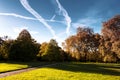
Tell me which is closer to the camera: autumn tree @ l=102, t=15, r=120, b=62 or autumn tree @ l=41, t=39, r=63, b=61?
autumn tree @ l=102, t=15, r=120, b=62

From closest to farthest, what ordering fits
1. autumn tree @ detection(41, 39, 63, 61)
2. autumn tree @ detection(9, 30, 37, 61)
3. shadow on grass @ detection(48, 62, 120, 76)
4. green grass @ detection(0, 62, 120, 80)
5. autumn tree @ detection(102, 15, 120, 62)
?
1. green grass @ detection(0, 62, 120, 80)
2. shadow on grass @ detection(48, 62, 120, 76)
3. autumn tree @ detection(102, 15, 120, 62)
4. autumn tree @ detection(9, 30, 37, 61)
5. autumn tree @ detection(41, 39, 63, 61)

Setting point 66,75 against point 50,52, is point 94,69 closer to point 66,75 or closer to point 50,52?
point 66,75

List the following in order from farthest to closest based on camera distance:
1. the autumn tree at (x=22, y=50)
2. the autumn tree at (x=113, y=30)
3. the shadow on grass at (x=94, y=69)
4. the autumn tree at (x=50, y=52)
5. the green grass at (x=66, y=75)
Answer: the autumn tree at (x=50, y=52) < the autumn tree at (x=22, y=50) < the autumn tree at (x=113, y=30) < the shadow on grass at (x=94, y=69) < the green grass at (x=66, y=75)

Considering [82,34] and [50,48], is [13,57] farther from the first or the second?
[82,34]

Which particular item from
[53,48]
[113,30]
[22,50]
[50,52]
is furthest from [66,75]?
[53,48]

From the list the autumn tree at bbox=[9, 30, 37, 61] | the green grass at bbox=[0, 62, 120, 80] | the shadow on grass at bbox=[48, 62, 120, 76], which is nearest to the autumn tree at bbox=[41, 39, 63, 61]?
the autumn tree at bbox=[9, 30, 37, 61]

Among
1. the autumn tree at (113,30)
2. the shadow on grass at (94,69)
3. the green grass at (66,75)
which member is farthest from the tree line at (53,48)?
the green grass at (66,75)

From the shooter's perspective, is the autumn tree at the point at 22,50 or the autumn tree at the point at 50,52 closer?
the autumn tree at the point at 22,50

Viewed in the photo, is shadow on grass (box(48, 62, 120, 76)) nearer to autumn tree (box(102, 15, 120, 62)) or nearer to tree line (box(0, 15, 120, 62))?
autumn tree (box(102, 15, 120, 62))

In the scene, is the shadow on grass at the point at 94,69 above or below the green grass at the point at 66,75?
above

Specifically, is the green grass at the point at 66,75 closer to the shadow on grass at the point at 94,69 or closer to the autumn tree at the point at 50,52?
the shadow on grass at the point at 94,69

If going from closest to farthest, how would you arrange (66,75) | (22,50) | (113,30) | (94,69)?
(66,75), (94,69), (113,30), (22,50)

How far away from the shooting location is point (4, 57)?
82125mm

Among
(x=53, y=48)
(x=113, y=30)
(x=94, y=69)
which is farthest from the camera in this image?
(x=53, y=48)
